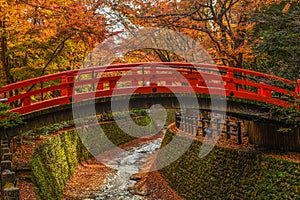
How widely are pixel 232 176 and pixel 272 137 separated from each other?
7.22ft

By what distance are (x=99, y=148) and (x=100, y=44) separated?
962 centimetres

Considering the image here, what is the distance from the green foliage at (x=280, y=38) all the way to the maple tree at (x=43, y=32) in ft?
23.4

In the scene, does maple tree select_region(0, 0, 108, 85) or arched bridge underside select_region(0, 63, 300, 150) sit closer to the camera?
arched bridge underside select_region(0, 63, 300, 150)

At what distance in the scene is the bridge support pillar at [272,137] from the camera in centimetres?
1282

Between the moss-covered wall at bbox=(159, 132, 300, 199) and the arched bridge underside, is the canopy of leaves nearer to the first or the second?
the arched bridge underside

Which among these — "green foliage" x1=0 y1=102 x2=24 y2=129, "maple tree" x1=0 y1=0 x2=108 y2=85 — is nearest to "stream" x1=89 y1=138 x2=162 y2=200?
"maple tree" x1=0 y1=0 x2=108 y2=85

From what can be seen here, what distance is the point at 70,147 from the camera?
20797 millimetres

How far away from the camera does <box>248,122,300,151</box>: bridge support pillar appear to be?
12.8 m

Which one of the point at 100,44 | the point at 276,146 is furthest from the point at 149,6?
the point at 276,146

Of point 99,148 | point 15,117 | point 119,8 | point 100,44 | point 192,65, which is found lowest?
point 99,148

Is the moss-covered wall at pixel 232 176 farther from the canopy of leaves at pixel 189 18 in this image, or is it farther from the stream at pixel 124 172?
the canopy of leaves at pixel 189 18

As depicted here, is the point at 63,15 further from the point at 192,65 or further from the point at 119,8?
the point at 192,65

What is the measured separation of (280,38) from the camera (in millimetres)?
13750

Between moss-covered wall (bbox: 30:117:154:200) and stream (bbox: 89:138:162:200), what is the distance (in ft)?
6.76
